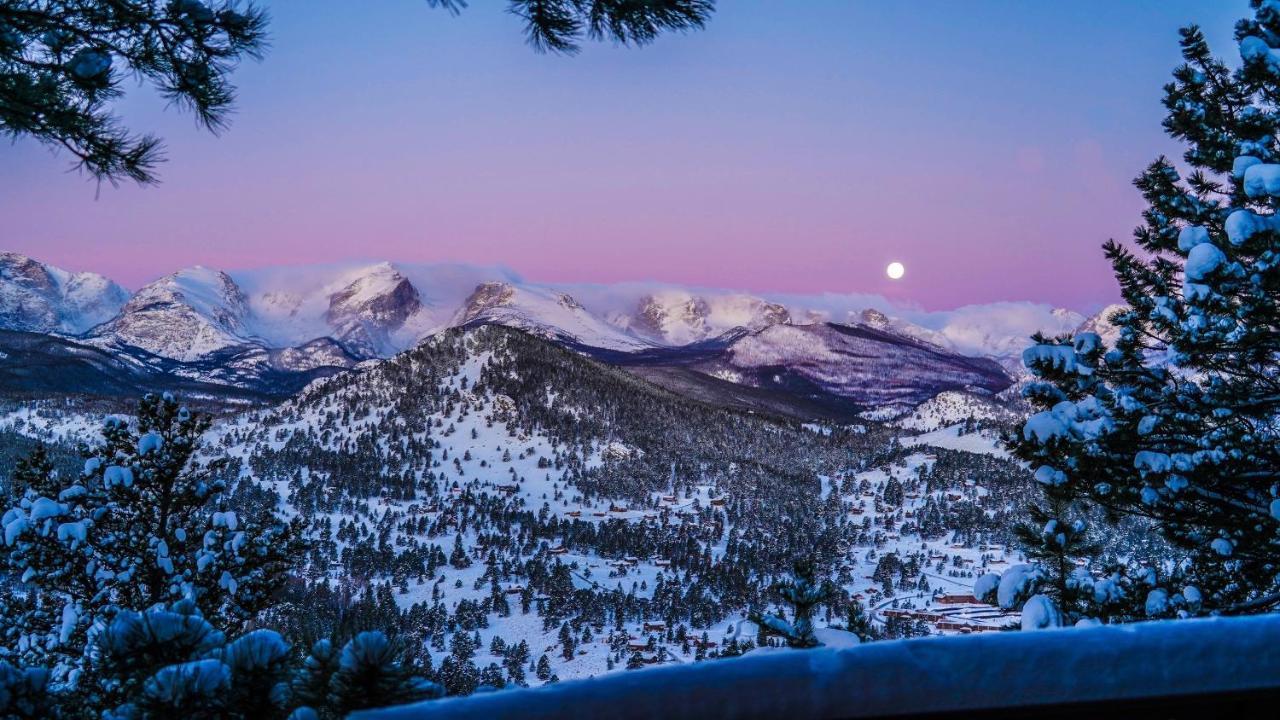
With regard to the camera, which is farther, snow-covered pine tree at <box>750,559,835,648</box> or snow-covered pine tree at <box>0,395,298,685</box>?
snow-covered pine tree at <box>0,395,298,685</box>

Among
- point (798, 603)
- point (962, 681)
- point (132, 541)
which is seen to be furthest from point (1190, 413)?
point (132, 541)

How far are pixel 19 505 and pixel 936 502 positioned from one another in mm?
182955

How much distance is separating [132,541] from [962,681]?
1614 centimetres

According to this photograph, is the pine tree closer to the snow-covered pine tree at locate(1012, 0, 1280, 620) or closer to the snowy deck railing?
the snowy deck railing

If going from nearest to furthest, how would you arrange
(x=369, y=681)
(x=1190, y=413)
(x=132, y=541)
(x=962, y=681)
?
1. (x=962, y=681)
2. (x=369, y=681)
3. (x=1190, y=413)
4. (x=132, y=541)

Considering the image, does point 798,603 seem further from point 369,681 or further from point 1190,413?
point 369,681

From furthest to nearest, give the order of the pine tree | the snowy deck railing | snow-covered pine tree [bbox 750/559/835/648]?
snow-covered pine tree [bbox 750/559/835/648] < the pine tree < the snowy deck railing

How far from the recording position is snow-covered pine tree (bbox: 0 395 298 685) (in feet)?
39.4

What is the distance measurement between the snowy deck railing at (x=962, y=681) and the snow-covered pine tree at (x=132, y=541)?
12.2 m

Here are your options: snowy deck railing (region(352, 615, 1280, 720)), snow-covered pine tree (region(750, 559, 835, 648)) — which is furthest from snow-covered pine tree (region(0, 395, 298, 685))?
snowy deck railing (region(352, 615, 1280, 720))

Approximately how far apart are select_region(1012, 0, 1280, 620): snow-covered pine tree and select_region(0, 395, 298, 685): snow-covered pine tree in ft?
41.1

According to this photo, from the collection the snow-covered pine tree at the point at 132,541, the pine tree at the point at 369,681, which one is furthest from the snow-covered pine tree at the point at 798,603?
the snow-covered pine tree at the point at 132,541

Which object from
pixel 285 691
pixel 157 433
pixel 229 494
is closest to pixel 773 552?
pixel 229 494

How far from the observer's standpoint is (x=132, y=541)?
13438 millimetres
